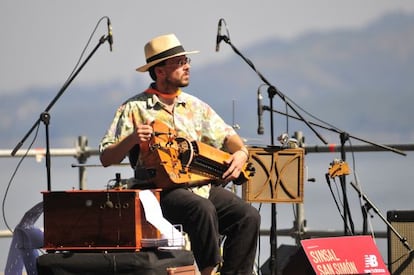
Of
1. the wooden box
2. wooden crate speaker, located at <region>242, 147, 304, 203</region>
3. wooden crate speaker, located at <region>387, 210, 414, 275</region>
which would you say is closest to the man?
the wooden box

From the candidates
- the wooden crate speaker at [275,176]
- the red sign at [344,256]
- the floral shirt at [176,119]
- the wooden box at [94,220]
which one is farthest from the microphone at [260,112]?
the wooden box at [94,220]

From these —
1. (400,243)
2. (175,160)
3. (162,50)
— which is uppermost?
(162,50)

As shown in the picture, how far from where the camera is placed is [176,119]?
5.08 m

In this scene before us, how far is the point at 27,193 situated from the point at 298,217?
161 cm

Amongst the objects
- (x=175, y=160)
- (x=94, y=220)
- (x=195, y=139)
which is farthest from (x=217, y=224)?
(x=94, y=220)

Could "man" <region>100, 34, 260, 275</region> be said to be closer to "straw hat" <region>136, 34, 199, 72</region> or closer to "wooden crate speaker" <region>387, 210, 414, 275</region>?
A: "straw hat" <region>136, 34, 199, 72</region>

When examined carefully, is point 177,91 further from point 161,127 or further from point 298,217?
point 298,217

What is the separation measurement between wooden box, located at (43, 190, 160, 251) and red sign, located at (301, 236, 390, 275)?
0.93m

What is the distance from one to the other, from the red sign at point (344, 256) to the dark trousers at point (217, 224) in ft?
1.04

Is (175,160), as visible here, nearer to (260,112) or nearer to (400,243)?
(260,112)

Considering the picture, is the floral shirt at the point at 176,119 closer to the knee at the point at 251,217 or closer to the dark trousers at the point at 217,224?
the dark trousers at the point at 217,224

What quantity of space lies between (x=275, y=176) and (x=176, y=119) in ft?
2.82

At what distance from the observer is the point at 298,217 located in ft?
23.1

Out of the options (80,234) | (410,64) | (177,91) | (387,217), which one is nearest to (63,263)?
(80,234)
